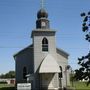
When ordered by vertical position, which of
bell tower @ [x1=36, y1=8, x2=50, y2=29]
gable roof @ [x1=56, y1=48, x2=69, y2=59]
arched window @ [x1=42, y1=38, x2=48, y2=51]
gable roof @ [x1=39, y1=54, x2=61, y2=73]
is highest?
bell tower @ [x1=36, y1=8, x2=50, y2=29]

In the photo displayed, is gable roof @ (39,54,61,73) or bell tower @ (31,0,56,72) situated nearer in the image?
gable roof @ (39,54,61,73)

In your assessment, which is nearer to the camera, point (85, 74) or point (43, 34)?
point (85, 74)

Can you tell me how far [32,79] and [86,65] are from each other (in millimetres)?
30028

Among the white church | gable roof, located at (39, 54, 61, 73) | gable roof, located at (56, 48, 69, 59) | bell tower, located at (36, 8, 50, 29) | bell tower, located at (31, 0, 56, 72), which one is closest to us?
gable roof, located at (39, 54, 61, 73)

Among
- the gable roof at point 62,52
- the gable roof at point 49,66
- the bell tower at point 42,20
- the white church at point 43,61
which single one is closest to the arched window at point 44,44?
the white church at point 43,61

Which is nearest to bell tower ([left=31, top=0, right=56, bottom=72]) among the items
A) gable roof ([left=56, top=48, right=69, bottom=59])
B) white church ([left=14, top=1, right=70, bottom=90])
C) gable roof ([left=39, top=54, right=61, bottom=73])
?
white church ([left=14, top=1, right=70, bottom=90])

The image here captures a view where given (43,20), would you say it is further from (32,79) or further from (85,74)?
(85,74)

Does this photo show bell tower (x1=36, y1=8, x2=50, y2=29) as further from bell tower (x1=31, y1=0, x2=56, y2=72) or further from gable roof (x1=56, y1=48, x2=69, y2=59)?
gable roof (x1=56, y1=48, x2=69, y2=59)

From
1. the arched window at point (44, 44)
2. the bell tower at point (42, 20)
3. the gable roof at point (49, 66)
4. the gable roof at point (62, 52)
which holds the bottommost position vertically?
the gable roof at point (49, 66)

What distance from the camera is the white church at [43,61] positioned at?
4184cm

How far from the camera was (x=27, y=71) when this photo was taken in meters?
45.9

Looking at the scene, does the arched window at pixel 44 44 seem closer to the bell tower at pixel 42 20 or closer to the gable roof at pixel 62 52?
the bell tower at pixel 42 20

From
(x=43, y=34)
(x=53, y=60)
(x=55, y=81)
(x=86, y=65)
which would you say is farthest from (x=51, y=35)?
(x=86, y=65)

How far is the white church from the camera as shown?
41844 mm
